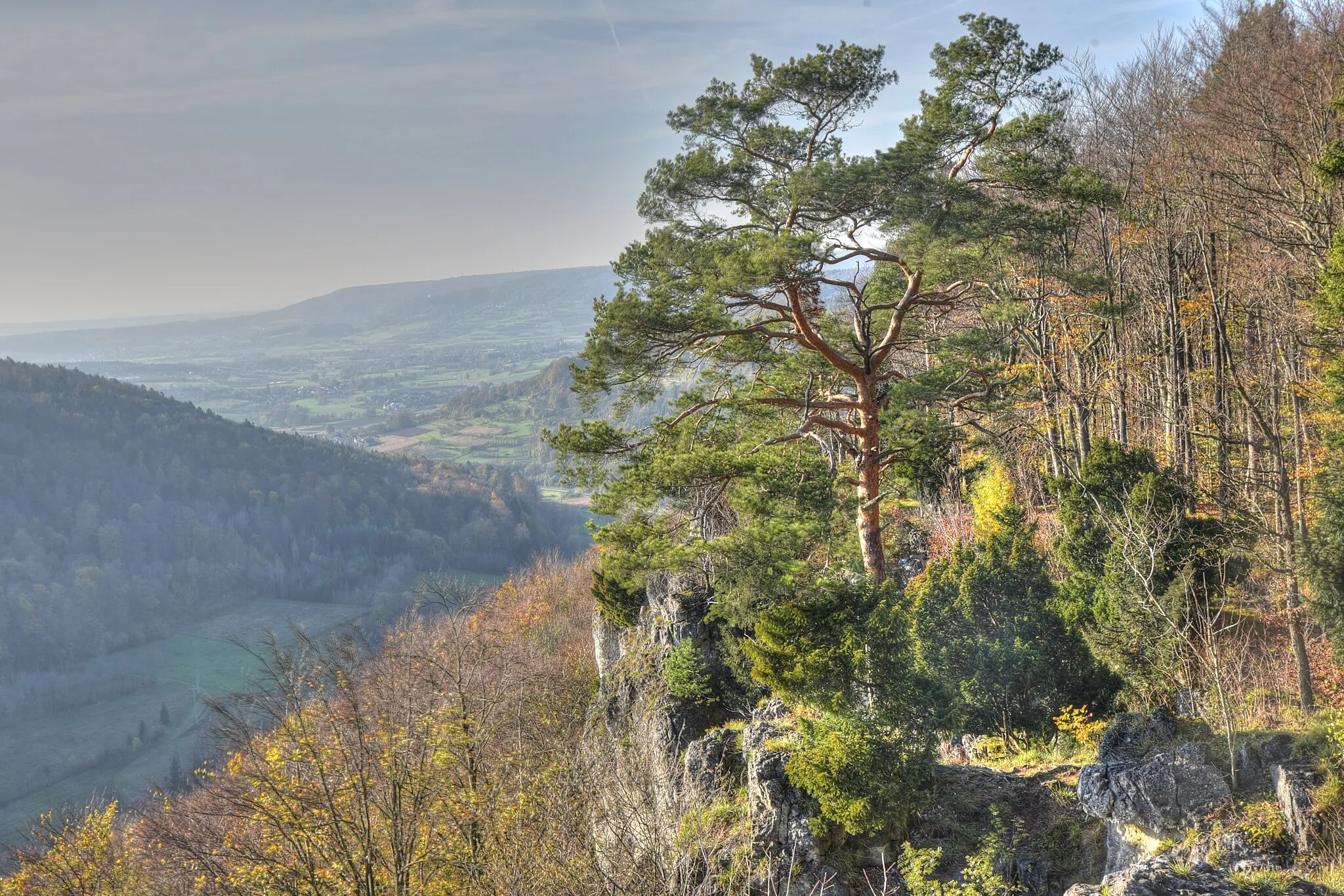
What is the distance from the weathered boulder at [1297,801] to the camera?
289 inches

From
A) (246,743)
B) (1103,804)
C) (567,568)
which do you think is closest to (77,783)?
(567,568)

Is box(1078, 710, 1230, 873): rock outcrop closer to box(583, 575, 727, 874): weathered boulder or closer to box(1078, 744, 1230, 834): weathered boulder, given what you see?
box(1078, 744, 1230, 834): weathered boulder

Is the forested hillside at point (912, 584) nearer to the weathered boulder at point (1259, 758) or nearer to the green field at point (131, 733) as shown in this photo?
the weathered boulder at point (1259, 758)

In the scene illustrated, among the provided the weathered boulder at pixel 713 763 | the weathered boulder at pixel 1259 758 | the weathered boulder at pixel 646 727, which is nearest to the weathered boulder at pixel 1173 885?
the weathered boulder at pixel 1259 758

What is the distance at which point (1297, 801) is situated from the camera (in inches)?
295

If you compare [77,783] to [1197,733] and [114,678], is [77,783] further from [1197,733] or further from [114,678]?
[1197,733]

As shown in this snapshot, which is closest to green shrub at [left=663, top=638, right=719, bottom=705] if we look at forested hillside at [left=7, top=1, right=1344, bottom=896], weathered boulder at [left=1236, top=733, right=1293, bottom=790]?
forested hillside at [left=7, top=1, right=1344, bottom=896]

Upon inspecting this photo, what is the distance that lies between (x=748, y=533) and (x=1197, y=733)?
6.16 meters

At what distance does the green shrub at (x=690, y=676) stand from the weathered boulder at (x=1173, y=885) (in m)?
10.6

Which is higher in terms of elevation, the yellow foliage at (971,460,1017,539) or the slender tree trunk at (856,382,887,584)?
the slender tree trunk at (856,382,887,584)

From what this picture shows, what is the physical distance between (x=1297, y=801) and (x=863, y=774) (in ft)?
14.6

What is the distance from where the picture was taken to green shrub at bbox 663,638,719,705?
1630 cm

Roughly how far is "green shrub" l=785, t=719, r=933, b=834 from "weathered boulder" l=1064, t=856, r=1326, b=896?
4029 mm

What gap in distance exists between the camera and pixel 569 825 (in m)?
7.89
